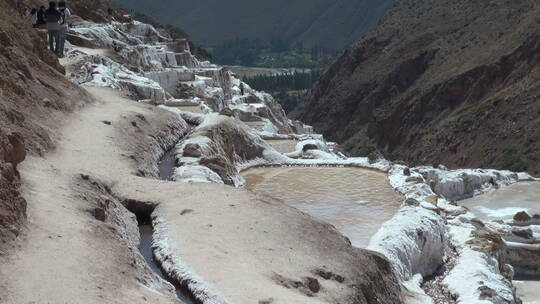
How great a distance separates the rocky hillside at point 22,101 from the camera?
907 cm

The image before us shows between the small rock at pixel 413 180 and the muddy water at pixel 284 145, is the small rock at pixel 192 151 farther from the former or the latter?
the muddy water at pixel 284 145

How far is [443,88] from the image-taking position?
82562mm

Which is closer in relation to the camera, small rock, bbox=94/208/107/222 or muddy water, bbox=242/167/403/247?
small rock, bbox=94/208/107/222

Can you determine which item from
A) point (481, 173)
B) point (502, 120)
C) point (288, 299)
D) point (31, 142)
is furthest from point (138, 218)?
point (502, 120)

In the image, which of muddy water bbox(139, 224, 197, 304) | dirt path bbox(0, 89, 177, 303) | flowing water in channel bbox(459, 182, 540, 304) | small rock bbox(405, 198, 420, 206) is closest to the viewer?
dirt path bbox(0, 89, 177, 303)

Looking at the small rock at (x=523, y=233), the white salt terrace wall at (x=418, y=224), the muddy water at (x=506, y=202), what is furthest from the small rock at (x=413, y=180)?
the muddy water at (x=506, y=202)

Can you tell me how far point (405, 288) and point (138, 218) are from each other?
4649 mm

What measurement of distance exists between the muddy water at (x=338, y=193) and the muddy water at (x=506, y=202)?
3784 mm

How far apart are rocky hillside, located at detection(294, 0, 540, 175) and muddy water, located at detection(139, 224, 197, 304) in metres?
46.0

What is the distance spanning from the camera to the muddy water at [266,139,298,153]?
A: 26097 millimetres

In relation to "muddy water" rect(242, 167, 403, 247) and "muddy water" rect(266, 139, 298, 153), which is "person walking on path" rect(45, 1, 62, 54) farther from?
"muddy water" rect(266, 139, 298, 153)

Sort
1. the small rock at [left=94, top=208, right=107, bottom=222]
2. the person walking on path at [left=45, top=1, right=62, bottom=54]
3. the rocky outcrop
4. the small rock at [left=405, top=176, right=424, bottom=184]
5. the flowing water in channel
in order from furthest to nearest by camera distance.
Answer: the person walking on path at [left=45, top=1, right=62, bottom=54]
the flowing water in channel
the small rock at [left=405, top=176, right=424, bottom=184]
the small rock at [left=94, top=208, right=107, bottom=222]
the rocky outcrop

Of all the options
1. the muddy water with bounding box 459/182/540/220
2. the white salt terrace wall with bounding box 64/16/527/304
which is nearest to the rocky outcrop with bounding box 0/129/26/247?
the white salt terrace wall with bounding box 64/16/527/304

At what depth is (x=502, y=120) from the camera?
65125 millimetres
